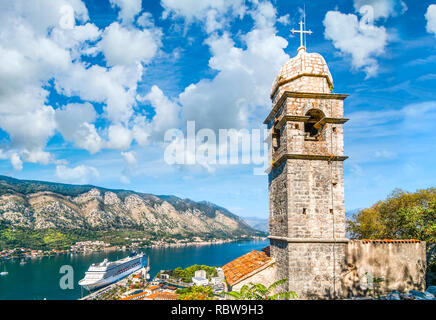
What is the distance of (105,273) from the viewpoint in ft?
245

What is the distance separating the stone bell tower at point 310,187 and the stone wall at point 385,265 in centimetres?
53

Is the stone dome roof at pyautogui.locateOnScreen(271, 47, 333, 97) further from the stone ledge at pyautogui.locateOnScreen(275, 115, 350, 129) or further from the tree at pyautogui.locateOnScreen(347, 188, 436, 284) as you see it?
the tree at pyautogui.locateOnScreen(347, 188, 436, 284)

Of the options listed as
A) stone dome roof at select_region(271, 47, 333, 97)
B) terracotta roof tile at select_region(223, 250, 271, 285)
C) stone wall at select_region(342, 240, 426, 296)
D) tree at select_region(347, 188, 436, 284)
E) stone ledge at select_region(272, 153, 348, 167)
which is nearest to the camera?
stone wall at select_region(342, 240, 426, 296)

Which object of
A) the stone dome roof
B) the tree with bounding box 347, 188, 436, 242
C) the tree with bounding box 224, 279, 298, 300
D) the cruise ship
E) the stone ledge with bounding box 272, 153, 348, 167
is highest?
the stone dome roof

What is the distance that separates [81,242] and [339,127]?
154 metres

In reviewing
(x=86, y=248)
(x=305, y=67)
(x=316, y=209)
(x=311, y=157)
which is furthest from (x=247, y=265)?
(x=86, y=248)

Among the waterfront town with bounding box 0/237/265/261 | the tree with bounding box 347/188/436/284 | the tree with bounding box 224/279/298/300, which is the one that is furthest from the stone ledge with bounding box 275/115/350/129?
the waterfront town with bounding box 0/237/265/261

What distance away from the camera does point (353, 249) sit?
10656 mm

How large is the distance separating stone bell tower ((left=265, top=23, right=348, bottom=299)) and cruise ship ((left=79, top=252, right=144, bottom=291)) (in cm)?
7450

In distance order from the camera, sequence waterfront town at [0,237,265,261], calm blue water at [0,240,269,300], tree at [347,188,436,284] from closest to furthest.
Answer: tree at [347,188,436,284]
calm blue water at [0,240,269,300]
waterfront town at [0,237,265,261]

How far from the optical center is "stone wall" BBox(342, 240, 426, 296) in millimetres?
10531

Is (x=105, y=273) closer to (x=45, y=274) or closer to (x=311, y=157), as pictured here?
(x=45, y=274)

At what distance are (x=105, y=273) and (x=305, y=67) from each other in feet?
262
